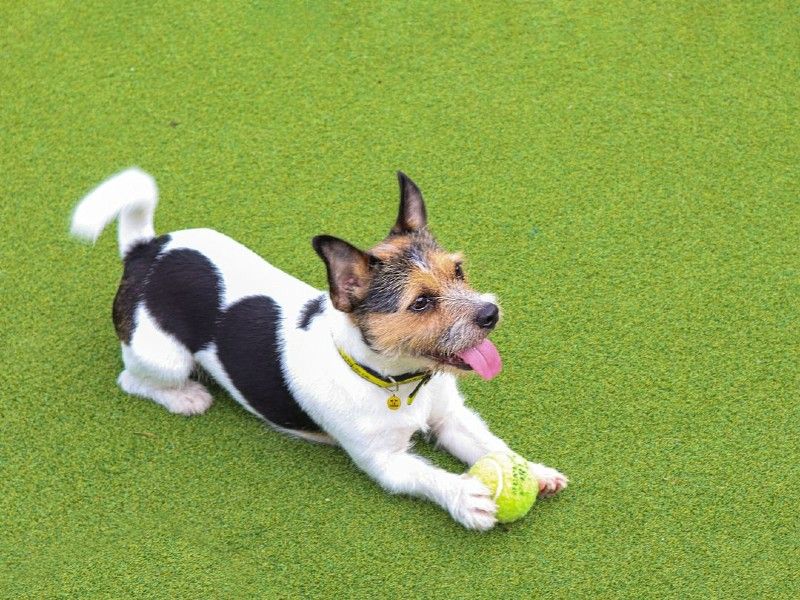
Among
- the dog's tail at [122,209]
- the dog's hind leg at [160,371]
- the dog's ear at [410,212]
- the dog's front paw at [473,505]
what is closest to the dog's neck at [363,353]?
the dog's ear at [410,212]

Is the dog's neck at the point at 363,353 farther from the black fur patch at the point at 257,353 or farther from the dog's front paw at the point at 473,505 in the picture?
the dog's front paw at the point at 473,505

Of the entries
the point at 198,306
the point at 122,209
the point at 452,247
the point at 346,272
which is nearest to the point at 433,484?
the point at 346,272

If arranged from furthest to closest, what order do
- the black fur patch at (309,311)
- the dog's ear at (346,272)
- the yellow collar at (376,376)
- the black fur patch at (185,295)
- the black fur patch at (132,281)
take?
the black fur patch at (132,281)
the black fur patch at (185,295)
the black fur patch at (309,311)
the yellow collar at (376,376)
the dog's ear at (346,272)

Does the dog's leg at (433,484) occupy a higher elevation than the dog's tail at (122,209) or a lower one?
lower

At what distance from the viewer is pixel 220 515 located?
3658 millimetres

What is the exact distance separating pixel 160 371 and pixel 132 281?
39 centimetres

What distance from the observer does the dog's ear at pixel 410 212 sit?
3291 mm

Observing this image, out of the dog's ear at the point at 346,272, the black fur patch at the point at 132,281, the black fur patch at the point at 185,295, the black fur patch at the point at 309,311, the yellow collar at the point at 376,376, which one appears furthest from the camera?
the black fur patch at the point at 132,281

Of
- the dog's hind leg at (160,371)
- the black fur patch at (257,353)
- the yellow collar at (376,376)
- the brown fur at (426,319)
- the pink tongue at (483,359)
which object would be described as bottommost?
the dog's hind leg at (160,371)

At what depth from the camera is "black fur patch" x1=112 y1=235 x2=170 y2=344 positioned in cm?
373

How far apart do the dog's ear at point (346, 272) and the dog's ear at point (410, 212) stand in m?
0.25

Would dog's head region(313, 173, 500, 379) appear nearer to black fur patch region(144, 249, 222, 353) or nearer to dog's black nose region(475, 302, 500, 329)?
dog's black nose region(475, 302, 500, 329)

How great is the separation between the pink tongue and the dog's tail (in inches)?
58.7

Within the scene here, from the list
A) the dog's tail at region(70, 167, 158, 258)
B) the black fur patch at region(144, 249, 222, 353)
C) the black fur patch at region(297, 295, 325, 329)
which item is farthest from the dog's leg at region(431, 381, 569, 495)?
the dog's tail at region(70, 167, 158, 258)
